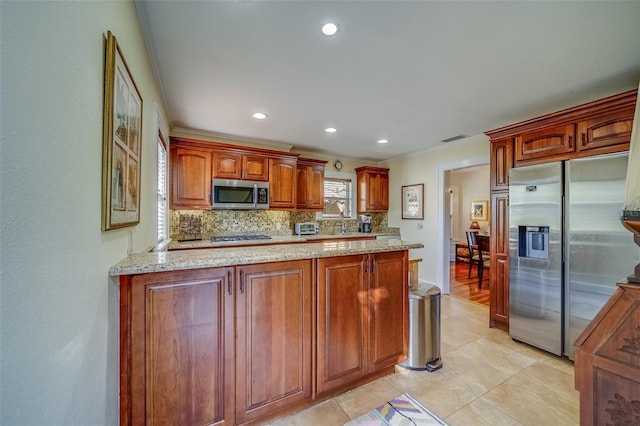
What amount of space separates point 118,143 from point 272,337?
131cm

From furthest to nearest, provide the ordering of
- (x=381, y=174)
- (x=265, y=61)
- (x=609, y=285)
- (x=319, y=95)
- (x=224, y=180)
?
1. (x=381, y=174)
2. (x=224, y=180)
3. (x=319, y=95)
4. (x=609, y=285)
5. (x=265, y=61)

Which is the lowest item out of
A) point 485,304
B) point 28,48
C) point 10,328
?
point 485,304

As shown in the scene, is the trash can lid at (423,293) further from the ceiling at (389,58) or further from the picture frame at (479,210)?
the picture frame at (479,210)

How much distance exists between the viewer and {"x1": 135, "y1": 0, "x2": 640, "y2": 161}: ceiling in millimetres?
1510

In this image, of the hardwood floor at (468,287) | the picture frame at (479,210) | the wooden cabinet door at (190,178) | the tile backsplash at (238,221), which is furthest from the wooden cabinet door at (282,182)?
the picture frame at (479,210)

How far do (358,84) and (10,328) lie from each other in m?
2.50

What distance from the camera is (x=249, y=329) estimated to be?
151cm

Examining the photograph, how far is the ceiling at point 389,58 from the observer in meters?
1.51

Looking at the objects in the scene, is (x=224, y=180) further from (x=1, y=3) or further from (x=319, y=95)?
(x=1, y=3)

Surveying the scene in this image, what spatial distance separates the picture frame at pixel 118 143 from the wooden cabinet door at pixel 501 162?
139 inches

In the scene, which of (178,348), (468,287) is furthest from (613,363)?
(468,287)

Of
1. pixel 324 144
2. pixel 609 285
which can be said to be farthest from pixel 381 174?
pixel 609 285

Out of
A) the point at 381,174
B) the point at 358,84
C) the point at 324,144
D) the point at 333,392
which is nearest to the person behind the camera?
the point at 333,392

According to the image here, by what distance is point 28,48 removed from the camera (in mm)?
549
